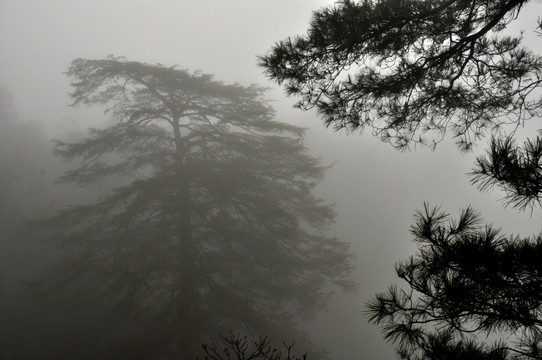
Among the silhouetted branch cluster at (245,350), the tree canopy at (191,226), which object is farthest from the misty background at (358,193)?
the silhouetted branch cluster at (245,350)

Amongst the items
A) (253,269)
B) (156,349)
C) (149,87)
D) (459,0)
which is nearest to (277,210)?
(253,269)

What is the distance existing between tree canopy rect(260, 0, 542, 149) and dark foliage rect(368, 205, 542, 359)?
2159 millimetres

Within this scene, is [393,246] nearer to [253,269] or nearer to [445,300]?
[253,269]

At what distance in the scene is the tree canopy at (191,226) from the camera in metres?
8.68

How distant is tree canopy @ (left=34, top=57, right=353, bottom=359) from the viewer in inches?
342

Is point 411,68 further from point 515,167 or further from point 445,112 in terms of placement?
point 515,167

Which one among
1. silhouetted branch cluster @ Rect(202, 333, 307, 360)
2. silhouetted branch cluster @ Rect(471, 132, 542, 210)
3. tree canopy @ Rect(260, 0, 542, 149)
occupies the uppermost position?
tree canopy @ Rect(260, 0, 542, 149)

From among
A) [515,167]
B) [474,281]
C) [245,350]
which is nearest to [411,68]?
[515,167]

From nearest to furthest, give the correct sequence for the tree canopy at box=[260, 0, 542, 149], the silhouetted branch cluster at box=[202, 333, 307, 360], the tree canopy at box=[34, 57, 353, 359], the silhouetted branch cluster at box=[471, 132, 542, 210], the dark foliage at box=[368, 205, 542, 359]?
the silhouetted branch cluster at box=[471, 132, 542, 210]
the dark foliage at box=[368, 205, 542, 359]
the silhouetted branch cluster at box=[202, 333, 307, 360]
the tree canopy at box=[260, 0, 542, 149]
the tree canopy at box=[34, 57, 353, 359]

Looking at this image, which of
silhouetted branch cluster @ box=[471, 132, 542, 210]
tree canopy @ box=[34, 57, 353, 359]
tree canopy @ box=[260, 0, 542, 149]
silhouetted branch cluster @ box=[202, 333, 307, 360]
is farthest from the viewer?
tree canopy @ box=[34, 57, 353, 359]

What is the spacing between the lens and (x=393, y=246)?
23703mm

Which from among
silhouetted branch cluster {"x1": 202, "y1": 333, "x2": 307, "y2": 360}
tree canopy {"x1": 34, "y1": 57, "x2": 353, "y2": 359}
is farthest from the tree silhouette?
tree canopy {"x1": 34, "y1": 57, "x2": 353, "y2": 359}

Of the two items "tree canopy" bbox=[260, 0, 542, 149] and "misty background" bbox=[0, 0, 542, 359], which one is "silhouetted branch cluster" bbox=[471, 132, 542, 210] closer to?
"tree canopy" bbox=[260, 0, 542, 149]

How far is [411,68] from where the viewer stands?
380 centimetres
